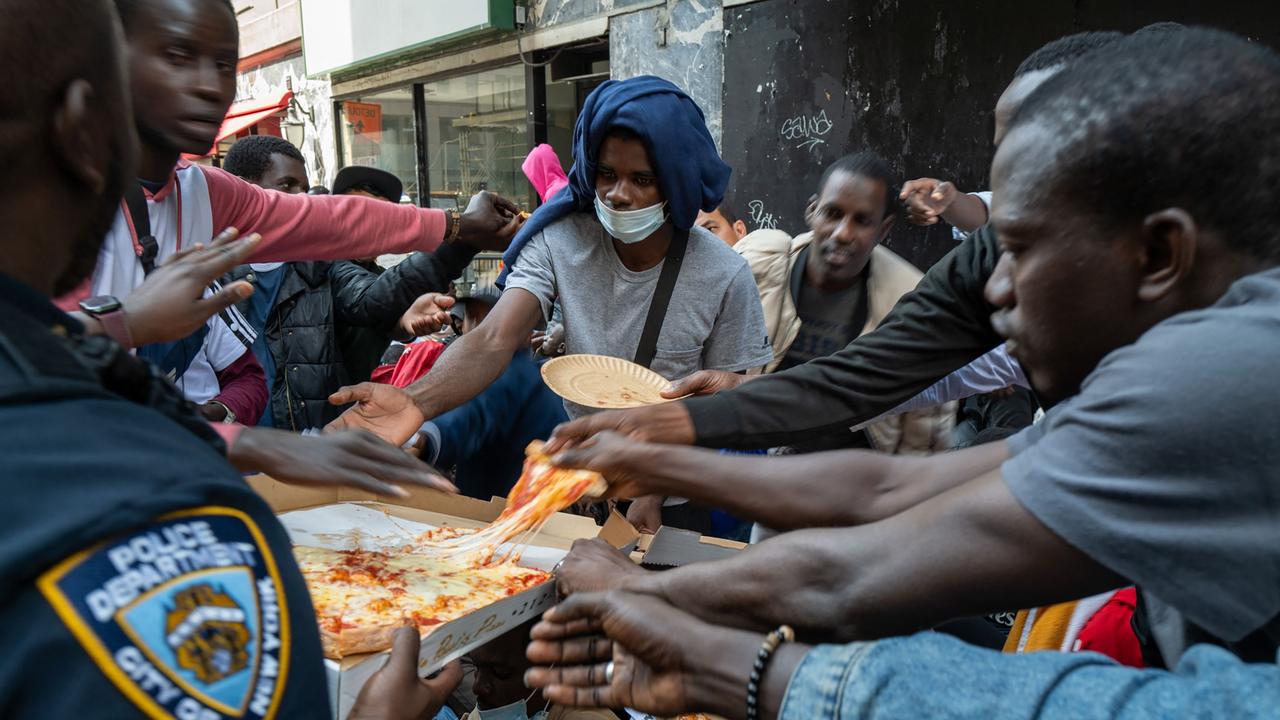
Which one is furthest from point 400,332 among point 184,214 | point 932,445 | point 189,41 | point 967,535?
point 967,535

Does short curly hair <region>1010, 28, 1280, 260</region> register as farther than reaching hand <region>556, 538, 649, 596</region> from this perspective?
No

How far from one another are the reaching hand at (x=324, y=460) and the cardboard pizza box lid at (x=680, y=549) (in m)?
0.90

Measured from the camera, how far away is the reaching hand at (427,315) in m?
3.28

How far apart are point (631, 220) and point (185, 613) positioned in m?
2.39

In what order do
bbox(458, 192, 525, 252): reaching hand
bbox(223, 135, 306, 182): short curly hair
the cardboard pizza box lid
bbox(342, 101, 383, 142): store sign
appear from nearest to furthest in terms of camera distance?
the cardboard pizza box lid < bbox(458, 192, 525, 252): reaching hand < bbox(223, 135, 306, 182): short curly hair < bbox(342, 101, 383, 142): store sign

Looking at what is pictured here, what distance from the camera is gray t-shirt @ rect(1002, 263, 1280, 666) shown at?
3.27ft

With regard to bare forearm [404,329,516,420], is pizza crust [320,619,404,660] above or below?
below

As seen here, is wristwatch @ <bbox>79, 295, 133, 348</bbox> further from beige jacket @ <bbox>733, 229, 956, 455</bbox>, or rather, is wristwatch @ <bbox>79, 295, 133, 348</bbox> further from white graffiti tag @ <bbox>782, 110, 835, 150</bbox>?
white graffiti tag @ <bbox>782, 110, 835, 150</bbox>

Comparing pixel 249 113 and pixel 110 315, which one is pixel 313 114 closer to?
pixel 249 113

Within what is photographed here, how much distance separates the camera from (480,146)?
419 inches

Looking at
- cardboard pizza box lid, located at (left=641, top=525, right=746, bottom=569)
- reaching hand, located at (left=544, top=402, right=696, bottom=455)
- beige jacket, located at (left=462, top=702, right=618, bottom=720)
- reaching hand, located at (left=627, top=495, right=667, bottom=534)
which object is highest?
reaching hand, located at (left=544, top=402, right=696, bottom=455)

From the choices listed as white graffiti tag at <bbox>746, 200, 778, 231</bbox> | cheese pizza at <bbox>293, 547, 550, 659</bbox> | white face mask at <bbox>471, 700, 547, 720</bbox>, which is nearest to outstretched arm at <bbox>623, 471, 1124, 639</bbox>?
cheese pizza at <bbox>293, 547, 550, 659</bbox>

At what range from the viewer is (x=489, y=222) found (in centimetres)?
316

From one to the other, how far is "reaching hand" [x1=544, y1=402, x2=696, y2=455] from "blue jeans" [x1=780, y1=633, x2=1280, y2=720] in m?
1.12
